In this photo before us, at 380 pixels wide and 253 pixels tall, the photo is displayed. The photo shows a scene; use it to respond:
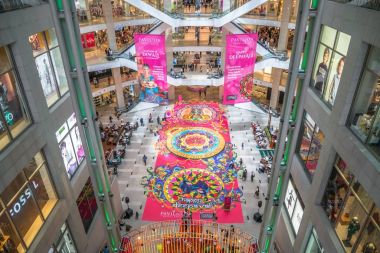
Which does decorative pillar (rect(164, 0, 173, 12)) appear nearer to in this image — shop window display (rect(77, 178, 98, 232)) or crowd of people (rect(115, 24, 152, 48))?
crowd of people (rect(115, 24, 152, 48))

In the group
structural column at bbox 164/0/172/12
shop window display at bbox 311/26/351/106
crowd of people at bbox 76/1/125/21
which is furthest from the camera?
structural column at bbox 164/0/172/12

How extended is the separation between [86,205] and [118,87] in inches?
777

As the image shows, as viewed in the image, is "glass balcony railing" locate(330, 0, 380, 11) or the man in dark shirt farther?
the man in dark shirt

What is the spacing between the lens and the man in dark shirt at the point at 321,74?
12.4 m

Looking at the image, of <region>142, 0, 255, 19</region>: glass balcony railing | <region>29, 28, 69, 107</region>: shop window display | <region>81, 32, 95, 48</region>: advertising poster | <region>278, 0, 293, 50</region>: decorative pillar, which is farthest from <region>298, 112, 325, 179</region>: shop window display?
<region>81, 32, 95, 48</region>: advertising poster

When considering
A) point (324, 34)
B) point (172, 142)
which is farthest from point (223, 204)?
point (324, 34)

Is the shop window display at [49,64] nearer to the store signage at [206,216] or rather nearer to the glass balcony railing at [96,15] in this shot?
the store signage at [206,216]

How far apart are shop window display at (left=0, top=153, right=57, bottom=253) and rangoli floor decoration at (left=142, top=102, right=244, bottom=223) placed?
9.69 m

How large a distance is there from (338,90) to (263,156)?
53.1 ft

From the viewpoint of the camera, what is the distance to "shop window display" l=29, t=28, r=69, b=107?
466 inches

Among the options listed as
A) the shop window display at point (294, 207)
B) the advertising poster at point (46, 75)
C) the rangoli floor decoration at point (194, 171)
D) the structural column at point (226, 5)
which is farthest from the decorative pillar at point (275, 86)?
the advertising poster at point (46, 75)

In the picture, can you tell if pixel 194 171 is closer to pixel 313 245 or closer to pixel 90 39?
pixel 313 245

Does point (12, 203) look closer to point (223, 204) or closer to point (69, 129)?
point (69, 129)

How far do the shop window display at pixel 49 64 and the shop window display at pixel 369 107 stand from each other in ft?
36.8
